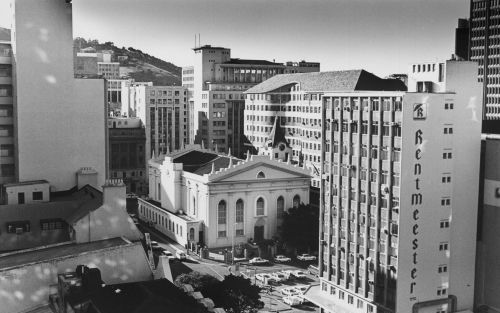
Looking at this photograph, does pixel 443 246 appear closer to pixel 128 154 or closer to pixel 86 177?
pixel 86 177

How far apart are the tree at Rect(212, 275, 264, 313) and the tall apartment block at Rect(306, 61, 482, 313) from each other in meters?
9.94

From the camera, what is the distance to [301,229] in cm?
8306

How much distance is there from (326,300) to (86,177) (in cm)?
2475

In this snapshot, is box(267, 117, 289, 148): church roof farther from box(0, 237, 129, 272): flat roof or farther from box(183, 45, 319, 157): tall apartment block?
box(0, 237, 129, 272): flat roof

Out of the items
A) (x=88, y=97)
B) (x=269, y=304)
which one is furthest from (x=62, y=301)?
(x=269, y=304)

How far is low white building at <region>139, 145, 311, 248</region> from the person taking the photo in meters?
84.6

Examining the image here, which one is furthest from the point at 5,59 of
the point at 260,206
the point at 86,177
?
the point at 260,206

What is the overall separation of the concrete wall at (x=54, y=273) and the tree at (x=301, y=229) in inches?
1580

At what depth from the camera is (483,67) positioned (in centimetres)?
12775

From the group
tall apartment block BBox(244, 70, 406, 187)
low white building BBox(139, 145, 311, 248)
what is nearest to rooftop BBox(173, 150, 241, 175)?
low white building BBox(139, 145, 311, 248)

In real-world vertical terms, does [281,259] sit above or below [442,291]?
below

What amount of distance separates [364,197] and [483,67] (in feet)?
260

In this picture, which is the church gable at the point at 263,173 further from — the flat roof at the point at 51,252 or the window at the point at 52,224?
the flat roof at the point at 51,252

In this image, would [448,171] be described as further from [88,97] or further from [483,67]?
[483,67]
